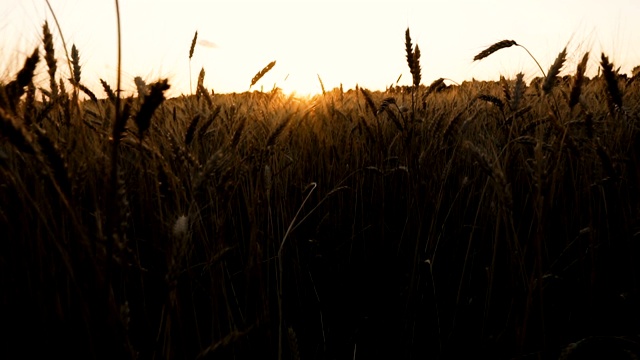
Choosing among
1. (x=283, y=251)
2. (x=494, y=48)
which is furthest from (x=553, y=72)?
(x=283, y=251)

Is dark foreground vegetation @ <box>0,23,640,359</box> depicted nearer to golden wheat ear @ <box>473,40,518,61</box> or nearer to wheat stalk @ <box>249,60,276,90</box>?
golden wheat ear @ <box>473,40,518,61</box>

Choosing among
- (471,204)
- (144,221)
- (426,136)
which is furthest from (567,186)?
(144,221)

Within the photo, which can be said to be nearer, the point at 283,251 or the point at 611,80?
the point at 611,80

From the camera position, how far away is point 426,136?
2158mm

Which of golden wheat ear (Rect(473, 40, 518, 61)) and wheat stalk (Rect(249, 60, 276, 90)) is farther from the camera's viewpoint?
wheat stalk (Rect(249, 60, 276, 90))

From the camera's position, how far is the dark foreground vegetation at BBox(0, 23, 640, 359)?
2.36 ft

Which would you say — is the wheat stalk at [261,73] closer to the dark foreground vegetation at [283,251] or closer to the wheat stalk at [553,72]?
the dark foreground vegetation at [283,251]

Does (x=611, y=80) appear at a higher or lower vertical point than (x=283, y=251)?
higher

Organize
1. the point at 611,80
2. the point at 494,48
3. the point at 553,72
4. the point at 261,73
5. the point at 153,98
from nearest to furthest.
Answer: the point at 153,98 → the point at 611,80 → the point at 553,72 → the point at 494,48 → the point at 261,73

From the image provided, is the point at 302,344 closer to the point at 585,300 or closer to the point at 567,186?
the point at 585,300

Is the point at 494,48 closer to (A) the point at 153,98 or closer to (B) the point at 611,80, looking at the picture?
(B) the point at 611,80

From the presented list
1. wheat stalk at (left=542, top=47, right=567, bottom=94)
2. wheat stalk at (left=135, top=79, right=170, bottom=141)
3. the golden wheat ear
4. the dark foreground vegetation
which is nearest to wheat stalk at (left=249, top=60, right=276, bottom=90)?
the dark foreground vegetation

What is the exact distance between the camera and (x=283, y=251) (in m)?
1.40

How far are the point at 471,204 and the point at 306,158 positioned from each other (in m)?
0.73
